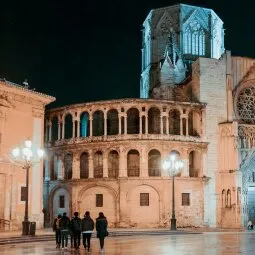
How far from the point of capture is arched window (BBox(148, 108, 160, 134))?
43469 mm

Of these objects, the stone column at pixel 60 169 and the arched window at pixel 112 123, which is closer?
the stone column at pixel 60 169

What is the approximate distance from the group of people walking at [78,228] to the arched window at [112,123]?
74.6 feet

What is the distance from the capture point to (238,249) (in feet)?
65.8

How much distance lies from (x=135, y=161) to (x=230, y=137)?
7933 mm

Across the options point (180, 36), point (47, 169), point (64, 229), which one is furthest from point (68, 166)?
point (64, 229)

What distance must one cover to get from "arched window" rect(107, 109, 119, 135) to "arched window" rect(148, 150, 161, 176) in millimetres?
3887

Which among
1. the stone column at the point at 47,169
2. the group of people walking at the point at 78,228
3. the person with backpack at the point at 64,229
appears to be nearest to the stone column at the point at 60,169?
the stone column at the point at 47,169

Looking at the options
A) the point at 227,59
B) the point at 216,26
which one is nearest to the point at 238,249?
the point at 227,59

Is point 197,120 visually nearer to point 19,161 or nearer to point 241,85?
point 241,85

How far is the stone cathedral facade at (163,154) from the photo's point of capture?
135 ft

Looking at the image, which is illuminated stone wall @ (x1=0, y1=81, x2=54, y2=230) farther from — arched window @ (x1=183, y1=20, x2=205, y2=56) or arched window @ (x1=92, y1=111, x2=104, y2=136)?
arched window @ (x1=183, y1=20, x2=205, y2=56)

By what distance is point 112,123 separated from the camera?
4550 cm

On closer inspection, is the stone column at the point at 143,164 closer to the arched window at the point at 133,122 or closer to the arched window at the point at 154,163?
the arched window at the point at 154,163

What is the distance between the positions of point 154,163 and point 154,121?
12.1ft
